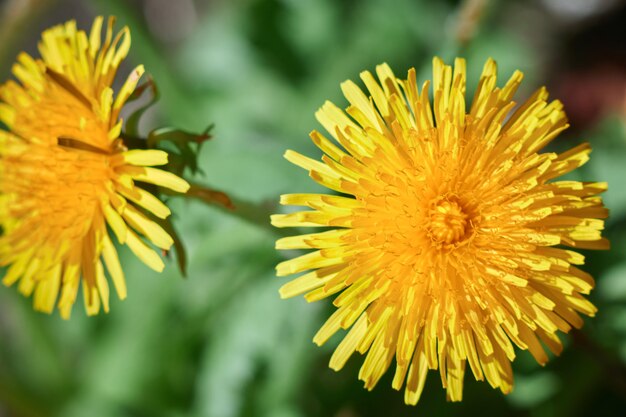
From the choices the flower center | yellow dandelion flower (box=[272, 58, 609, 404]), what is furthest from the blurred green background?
the flower center

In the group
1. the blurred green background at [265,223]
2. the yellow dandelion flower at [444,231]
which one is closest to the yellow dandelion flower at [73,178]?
the yellow dandelion flower at [444,231]

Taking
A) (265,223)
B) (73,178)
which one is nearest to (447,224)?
(265,223)

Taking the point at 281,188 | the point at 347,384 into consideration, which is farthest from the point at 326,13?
the point at 347,384

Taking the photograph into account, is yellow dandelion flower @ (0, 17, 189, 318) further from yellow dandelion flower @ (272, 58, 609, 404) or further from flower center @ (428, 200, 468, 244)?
flower center @ (428, 200, 468, 244)

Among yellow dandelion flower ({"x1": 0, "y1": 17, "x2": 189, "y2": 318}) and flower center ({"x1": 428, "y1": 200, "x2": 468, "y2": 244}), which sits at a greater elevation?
yellow dandelion flower ({"x1": 0, "y1": 17, "x2": 189, "y2": 318})

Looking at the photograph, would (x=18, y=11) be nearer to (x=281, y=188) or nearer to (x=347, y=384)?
(x=281, y=188)

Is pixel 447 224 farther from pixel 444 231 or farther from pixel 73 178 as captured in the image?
pixel 73 178

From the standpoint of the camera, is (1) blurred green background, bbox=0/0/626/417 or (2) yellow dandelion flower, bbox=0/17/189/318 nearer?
(2) yellow dandelion flower, bbox=0/17/189/318
